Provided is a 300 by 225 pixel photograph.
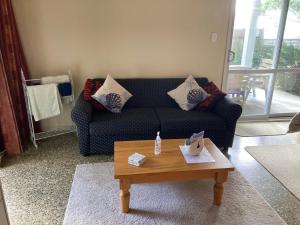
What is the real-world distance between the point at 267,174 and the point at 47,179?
2.26 meters

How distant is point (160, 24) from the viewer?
3.45 metres

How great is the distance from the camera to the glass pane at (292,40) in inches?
149

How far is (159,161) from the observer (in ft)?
6.91

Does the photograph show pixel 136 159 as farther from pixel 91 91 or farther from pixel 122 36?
pixel 122 36

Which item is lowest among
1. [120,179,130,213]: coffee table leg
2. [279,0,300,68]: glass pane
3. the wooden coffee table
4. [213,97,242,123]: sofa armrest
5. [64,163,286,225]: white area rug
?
[64,163,286,225]: white area rug

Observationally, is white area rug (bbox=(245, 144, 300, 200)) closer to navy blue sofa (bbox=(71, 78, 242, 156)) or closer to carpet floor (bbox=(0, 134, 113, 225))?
navy blue sofa (bbox=(71, 78, 242, 156))

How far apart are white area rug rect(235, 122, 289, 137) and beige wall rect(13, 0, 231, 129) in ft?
3.54

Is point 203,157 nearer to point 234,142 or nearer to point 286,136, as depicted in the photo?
point 234,142

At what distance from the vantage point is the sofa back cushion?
3.44 metres

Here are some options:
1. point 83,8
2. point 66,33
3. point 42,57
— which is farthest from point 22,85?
point 83,8

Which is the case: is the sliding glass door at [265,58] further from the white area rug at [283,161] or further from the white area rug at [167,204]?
the white area rug at [167,204]

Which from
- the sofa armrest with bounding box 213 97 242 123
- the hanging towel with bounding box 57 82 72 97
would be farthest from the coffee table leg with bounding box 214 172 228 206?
the hanging towel with bounding box 57 82 72 97

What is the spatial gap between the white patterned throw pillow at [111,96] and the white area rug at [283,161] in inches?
66.7

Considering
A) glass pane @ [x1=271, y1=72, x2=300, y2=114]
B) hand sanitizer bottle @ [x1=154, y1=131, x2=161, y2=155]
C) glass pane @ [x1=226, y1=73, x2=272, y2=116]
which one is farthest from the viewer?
glass pane @ [x1=271, y1=72, x2=300, y2=114]
